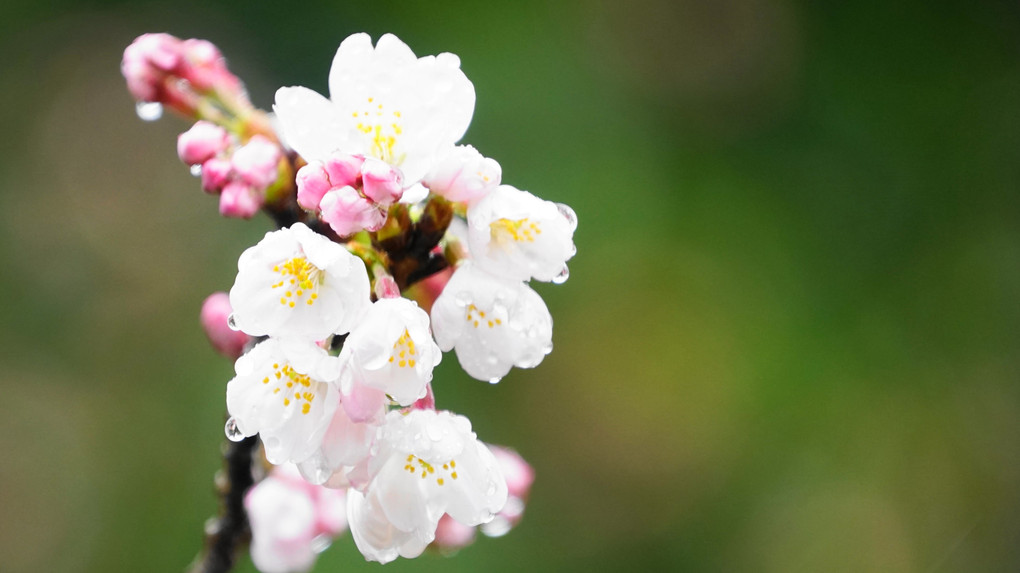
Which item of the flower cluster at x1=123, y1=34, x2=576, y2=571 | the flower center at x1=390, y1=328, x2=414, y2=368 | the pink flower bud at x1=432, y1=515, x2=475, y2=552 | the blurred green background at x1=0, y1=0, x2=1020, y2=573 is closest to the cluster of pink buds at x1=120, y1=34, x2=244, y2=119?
the flower cluster at x1=123, y1=34, x2=576, y2=571

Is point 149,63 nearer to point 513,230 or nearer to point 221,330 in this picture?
point 221,330

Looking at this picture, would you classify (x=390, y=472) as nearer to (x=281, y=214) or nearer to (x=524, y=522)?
(x=281, y=214)

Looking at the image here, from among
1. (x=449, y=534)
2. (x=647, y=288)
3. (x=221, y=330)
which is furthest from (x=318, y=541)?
(x=647, y=288)

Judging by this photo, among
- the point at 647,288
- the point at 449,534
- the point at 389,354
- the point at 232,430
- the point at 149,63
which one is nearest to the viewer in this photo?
the point at 389,354

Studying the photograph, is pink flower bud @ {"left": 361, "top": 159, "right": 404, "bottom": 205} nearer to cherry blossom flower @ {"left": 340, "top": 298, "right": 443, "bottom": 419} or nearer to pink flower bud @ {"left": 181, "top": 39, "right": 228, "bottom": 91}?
cherry blossom flower @ {"left": 340, "top": 298, "right": 443, "bottom": 419}

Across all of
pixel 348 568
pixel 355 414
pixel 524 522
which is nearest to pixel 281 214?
pixel 355 414

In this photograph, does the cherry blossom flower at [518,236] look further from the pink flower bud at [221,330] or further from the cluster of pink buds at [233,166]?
the pink flower bud at [221,330]

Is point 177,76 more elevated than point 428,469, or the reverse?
point 177,76
